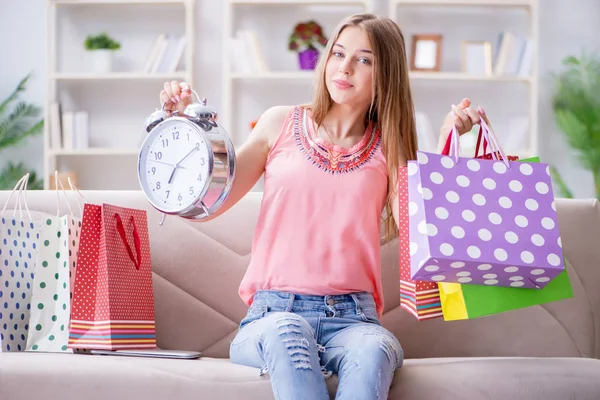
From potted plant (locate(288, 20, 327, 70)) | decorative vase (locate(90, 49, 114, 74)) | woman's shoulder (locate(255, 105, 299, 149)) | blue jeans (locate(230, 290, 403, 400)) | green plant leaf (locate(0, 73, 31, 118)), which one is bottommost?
blue jeans (locate(230, 290, 403, 400))

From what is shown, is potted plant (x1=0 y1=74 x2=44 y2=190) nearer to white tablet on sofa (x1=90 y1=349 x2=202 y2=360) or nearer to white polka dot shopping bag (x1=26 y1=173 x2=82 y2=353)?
white polka dot shopping bag (x1=26 y1=173 x2=82 y2=353)

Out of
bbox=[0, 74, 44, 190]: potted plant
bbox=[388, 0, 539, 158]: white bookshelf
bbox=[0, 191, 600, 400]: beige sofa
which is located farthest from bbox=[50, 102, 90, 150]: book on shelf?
bbox=[0, 191, 600, 400]: beige sofa

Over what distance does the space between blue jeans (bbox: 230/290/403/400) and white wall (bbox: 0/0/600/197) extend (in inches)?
137

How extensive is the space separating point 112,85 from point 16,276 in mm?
3382

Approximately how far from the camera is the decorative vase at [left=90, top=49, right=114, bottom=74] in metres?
5.02

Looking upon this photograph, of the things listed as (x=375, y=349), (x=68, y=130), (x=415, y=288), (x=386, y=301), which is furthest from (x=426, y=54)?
(x=375, y=349)

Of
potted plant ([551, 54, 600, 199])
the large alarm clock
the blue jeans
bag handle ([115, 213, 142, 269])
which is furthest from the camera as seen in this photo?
potted plant ([551, 54, 600, 199])

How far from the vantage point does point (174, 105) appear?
176cm

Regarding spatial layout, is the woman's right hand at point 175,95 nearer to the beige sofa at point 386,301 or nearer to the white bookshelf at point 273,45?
the beige sofa at point 386,301

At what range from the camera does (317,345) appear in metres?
1.68

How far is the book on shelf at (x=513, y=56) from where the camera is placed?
489cm

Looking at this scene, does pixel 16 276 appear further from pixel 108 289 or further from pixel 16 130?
pixel 16 130

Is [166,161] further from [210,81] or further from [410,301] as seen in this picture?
[210,81]

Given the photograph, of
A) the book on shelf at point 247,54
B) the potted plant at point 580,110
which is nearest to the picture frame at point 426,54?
the potted plant at point 580,110
